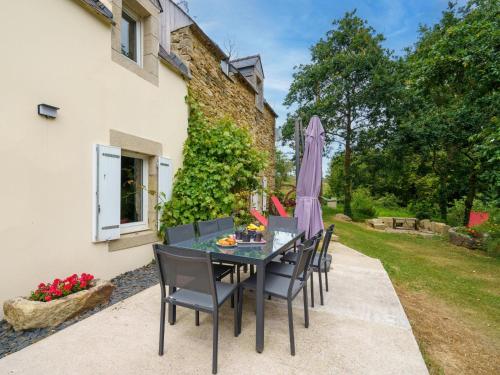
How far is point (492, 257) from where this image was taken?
6.81 metres

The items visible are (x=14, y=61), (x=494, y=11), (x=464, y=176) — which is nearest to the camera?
(x=14, y=61)

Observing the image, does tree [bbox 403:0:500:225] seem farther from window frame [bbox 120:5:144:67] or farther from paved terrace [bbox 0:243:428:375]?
window frame [bbox 120:5:144:67]

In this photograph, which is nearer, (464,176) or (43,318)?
(43,318)

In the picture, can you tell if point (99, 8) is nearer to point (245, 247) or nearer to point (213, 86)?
point (213, 86)

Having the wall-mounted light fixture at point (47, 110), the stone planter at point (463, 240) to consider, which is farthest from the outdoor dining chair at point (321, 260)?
the stone planter at point (463, 240)

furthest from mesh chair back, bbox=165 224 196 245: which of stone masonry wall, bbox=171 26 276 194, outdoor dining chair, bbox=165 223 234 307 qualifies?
stone masonry wall, bbox=171 26 276 194

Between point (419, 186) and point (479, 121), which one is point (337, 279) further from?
point (419, 186)

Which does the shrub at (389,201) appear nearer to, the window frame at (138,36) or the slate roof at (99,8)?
the window frame at (138,36)

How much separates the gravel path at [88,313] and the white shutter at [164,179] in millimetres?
1109

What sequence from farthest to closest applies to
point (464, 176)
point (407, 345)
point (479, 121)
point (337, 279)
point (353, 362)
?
point (464, 176) < point (479, 121) < point (337, 279) < point (407, 345) < point (353, 362)

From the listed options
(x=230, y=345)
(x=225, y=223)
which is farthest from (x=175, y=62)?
(x=230, y=345)

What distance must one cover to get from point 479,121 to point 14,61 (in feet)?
38.1

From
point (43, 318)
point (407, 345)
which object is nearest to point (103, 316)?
point (43, 318)

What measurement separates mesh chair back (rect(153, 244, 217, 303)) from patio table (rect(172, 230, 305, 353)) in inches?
A: 17.4
